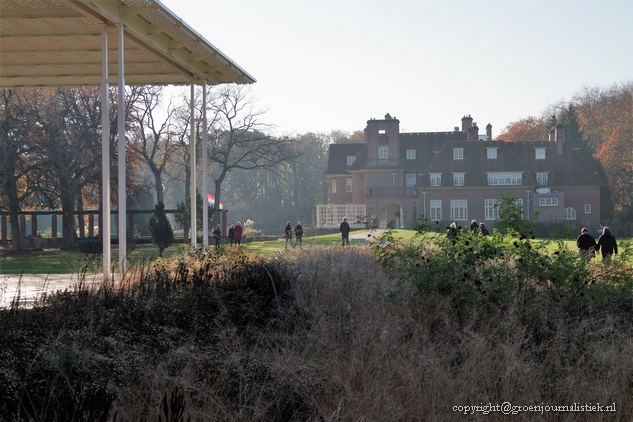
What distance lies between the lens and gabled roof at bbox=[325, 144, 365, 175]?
72.9 metres

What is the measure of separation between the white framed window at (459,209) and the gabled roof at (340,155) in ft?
46.9

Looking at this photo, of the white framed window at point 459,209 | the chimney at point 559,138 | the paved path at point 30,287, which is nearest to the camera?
the paved path at point 30,287

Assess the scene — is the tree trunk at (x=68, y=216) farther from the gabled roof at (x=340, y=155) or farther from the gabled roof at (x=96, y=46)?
the gabled roof at (x=340, y=155)

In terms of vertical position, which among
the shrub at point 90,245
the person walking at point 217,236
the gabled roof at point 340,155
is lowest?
the shrub at point 90,245

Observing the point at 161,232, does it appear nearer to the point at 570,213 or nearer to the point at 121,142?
the point at 121,142

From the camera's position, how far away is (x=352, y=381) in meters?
5.99

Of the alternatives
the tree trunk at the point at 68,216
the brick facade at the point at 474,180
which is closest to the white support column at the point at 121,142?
the tree trunk at the point at 68,216

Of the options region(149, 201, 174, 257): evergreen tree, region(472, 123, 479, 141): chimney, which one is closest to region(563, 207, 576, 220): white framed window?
region(472, 123, 479, 141): chimney

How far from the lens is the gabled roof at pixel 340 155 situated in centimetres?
7290

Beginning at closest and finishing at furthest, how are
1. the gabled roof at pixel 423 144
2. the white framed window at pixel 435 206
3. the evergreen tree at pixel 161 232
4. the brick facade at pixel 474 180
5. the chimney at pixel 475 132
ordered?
the evergreen tree at pixel 161 232 → the brick facade at pixel 474 180 → the white framed window at pixel 435 206 → the chimney at pixel 475 132 → the gabled roof at pixel 423 144

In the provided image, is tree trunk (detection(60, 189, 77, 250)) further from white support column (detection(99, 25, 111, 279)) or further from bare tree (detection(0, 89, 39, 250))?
white support column (detection(99, 25, 111, 279))

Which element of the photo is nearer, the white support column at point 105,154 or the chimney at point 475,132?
the white support column at point 105,154

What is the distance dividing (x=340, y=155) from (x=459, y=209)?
16829mm

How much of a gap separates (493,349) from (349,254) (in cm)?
670
